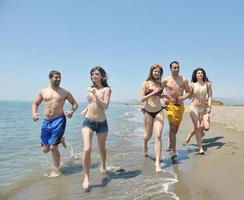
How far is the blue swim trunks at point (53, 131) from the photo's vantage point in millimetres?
6496

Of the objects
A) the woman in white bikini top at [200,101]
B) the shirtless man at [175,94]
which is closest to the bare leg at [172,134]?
the shirtless man at [175,94]

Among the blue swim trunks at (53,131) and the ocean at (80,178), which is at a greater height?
the blue swim trunks at (53,131)

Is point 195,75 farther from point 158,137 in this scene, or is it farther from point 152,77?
point 158,137

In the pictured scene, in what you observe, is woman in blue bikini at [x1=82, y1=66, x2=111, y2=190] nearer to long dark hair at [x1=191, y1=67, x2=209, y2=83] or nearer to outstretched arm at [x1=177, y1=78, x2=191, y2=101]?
outstretched arm at [x1=177, y1=78, x2=191, y2=101]

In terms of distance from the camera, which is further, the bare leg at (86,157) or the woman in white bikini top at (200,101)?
the woman in white bikini top at (200,101)

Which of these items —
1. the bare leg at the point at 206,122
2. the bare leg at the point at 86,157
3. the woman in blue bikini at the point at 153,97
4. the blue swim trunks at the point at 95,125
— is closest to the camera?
the bare leg at the point at 86,157

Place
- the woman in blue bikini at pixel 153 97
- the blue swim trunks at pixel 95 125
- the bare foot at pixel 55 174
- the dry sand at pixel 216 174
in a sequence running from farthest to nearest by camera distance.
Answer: the woman in blue bikini at pixel 153 97
the bare foot at pixel 55 174
the blue swim trunks at pixel 95 125
the dry sand at pixel 216 174

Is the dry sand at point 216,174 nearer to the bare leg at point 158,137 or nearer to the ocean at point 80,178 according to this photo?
the ocean at point 80,178

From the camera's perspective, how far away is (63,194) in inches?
202

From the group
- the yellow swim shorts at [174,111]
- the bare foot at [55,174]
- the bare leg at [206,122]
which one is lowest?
the bare foot at [55,174]

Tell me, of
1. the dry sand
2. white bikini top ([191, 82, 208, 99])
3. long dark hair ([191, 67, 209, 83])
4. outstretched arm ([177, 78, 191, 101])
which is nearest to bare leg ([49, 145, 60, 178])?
the dry sand

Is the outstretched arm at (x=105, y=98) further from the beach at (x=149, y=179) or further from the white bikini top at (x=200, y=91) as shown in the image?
the white bikini top at (x=200, y=91)

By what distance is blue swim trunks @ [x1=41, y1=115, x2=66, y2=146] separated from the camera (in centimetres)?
Answer: 650

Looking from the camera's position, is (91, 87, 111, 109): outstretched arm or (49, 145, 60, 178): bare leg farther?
(49, 145, 60, 178): bare leg
